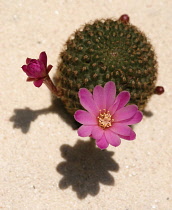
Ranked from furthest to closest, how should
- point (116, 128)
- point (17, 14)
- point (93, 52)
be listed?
1. point (17, 14)
2. point (93, 52)
3. point (116, 128)

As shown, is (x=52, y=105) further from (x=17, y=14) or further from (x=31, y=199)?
(x=17, y=14)

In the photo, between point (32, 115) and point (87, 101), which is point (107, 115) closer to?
point (87, 101)

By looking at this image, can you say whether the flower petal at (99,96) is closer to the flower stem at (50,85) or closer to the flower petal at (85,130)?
the flower petal at (85,130)

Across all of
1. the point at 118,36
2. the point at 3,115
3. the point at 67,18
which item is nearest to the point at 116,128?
the point at 118,36

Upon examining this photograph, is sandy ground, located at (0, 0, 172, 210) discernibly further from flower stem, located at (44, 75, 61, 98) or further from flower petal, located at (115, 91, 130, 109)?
flower petal, located at (115, 91, 130, 109)

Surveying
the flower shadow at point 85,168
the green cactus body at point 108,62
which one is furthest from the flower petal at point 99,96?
the flower shadow at point 85,168

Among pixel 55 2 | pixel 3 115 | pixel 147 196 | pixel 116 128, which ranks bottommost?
pixel 147 196
